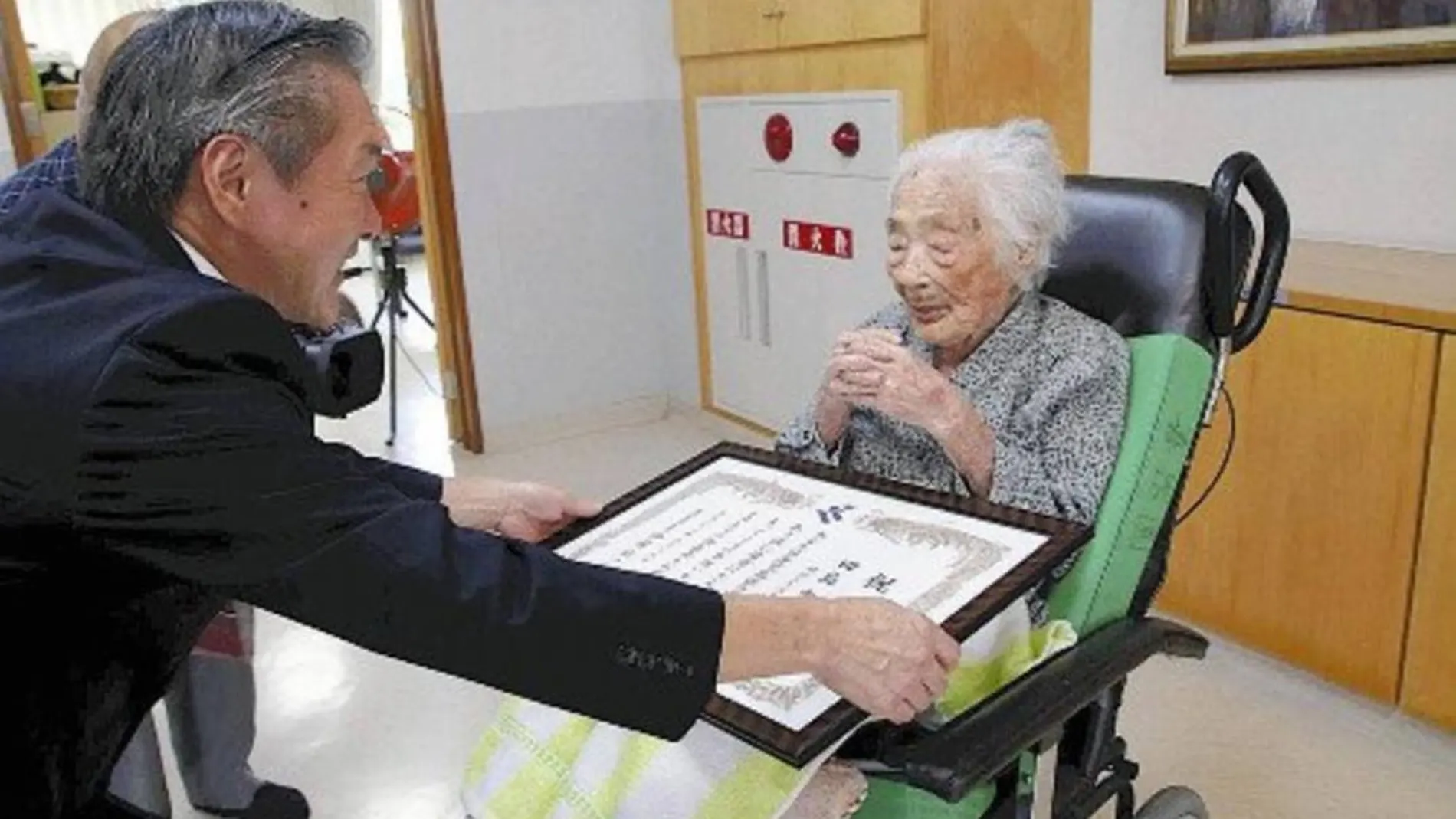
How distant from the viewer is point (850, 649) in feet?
3.30

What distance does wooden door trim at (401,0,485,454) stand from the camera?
366 cm

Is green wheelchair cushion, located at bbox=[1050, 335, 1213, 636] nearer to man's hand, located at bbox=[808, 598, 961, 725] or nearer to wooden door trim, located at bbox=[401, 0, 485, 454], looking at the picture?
man's hand, located at bbox=[808, 598, 961, 725]

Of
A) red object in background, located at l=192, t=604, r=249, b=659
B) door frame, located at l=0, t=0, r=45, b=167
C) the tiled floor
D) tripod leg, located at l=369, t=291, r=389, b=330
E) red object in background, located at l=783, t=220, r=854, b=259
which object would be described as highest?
door frame, located at l=0, t=0, r=45, b=167

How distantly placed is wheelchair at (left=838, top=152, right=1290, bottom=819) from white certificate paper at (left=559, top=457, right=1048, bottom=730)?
120 millimetres

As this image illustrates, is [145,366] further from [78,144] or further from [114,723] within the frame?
[114,723]

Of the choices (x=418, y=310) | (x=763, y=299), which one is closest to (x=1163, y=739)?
(x=763, y=299)

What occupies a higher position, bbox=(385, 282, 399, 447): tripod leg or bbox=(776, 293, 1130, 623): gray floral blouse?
bbox=(776, 293, 1130, 623): gray floral blouse

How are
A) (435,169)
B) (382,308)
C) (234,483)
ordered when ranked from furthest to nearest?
(382,308) < (435,169) < (234,483)

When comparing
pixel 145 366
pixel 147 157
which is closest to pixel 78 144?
pixel 147 157

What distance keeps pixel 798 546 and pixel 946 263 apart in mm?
495

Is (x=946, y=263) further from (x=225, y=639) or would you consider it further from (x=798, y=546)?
(x=225, y=639)

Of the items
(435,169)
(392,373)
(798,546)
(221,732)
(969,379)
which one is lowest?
(221,732)

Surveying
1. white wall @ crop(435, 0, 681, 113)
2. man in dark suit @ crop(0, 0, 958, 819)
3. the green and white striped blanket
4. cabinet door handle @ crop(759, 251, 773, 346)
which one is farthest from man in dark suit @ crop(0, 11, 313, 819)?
white wall @ crop(435, 0, 681, 113)

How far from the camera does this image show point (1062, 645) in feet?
4.29
